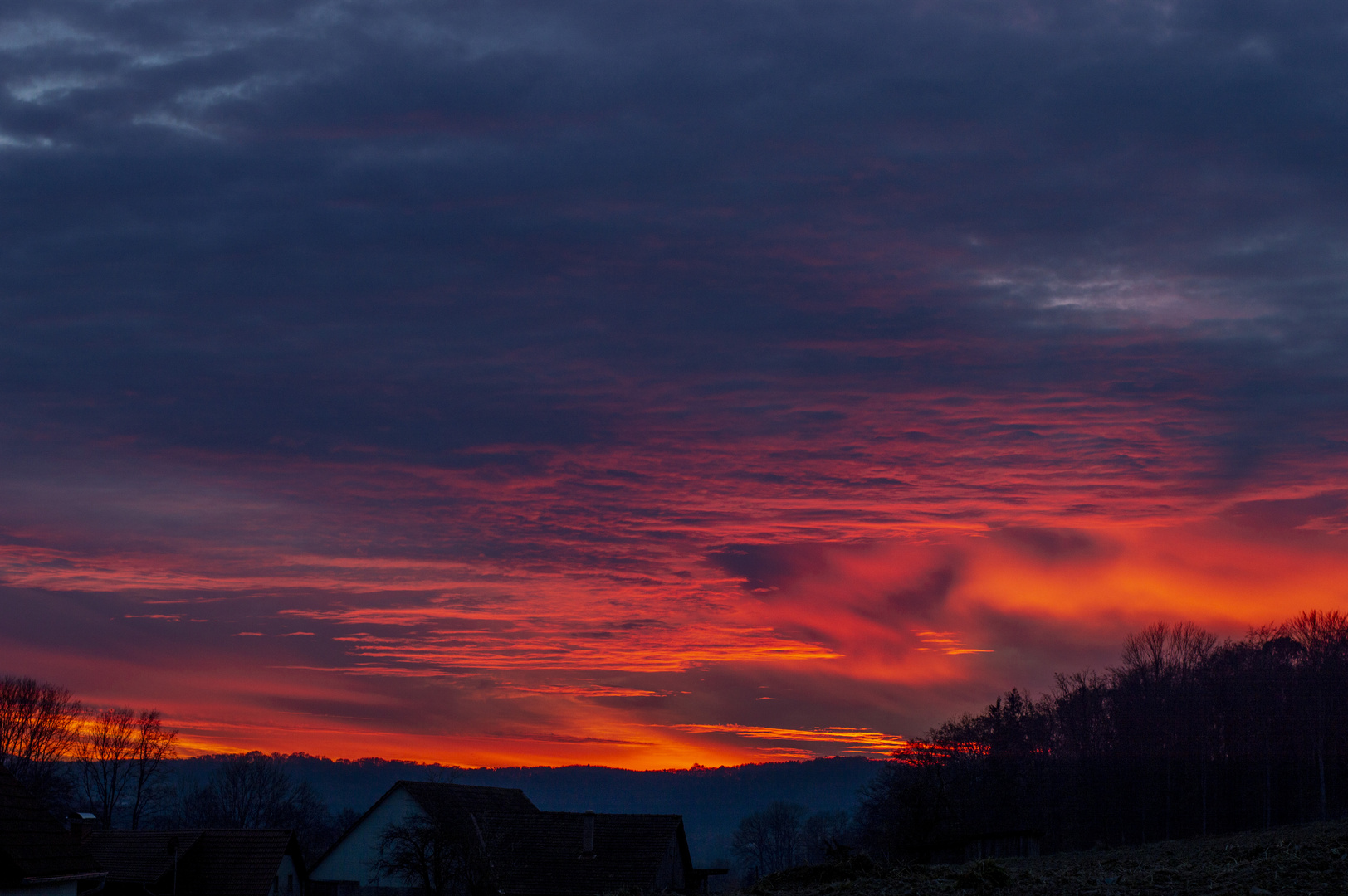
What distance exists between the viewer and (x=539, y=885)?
192ft

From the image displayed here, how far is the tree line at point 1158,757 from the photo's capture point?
263ft

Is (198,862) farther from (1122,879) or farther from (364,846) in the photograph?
(1122,879)

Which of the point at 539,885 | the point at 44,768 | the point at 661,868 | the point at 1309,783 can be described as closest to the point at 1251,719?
the point at 1309,783

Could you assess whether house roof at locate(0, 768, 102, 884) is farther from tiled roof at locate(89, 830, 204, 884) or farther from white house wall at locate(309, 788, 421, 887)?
white house wall at locate(309, 788, 421, 887)

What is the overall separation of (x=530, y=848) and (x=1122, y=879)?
50097mm

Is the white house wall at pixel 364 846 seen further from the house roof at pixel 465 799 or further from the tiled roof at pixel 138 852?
the tiled roof at pixel 138 852

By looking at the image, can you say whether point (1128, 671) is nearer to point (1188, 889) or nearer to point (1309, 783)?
point (1309, 783)

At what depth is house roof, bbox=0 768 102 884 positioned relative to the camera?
20.0 m

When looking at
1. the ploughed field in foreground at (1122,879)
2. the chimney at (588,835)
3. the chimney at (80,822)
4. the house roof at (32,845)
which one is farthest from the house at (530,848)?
the ploughed field in foreground at (1122,879)

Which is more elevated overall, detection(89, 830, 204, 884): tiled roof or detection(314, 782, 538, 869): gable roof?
detection(314, 782, 538, 869): gable roof

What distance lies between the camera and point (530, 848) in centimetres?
6166

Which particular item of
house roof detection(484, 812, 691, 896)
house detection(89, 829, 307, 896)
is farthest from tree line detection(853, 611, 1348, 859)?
house detection(89, 829, 307, 896)

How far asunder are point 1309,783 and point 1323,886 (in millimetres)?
78689

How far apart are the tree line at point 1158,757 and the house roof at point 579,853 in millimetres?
17201
